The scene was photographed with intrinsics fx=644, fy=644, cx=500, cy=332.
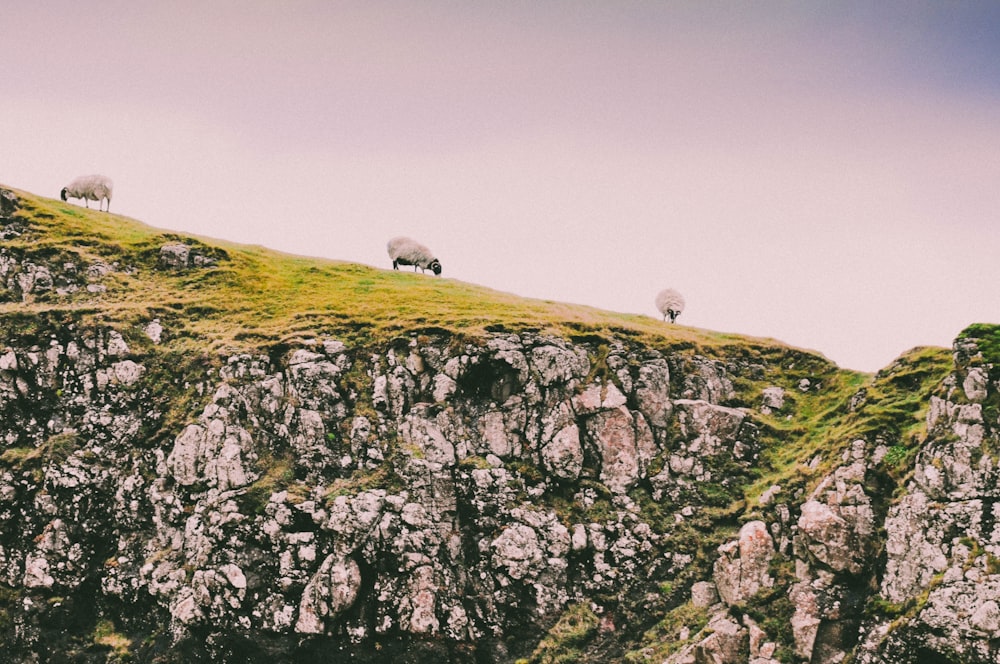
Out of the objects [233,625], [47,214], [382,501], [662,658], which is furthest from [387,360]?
[47,214]

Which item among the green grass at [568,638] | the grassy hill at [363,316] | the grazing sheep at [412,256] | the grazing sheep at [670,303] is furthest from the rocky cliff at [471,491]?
the grazing sheep at [412,256]

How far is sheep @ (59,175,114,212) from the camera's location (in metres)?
56.2

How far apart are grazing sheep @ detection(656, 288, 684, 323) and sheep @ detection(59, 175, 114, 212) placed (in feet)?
162

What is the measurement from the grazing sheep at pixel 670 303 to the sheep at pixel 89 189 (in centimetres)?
4935

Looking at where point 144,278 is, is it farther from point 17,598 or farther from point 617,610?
point 617,610

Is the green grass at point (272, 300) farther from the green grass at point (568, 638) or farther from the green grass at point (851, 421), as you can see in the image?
the green grass at point (568, 638)

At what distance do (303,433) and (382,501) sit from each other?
6207 millimetres

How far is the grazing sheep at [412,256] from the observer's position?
2255 inches

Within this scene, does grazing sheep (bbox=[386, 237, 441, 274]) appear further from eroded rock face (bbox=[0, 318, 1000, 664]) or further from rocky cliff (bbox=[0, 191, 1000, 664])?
eroded rock face (bbox=[0, 318, 1000, 664])

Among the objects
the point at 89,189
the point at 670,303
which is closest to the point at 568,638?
the point at 670,303

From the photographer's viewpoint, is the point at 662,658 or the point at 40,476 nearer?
the point at 662,658

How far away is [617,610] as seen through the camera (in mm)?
27656

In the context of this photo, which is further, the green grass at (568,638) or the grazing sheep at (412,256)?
the grazing sheep at (412,256)

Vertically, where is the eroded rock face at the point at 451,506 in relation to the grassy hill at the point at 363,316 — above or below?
below
